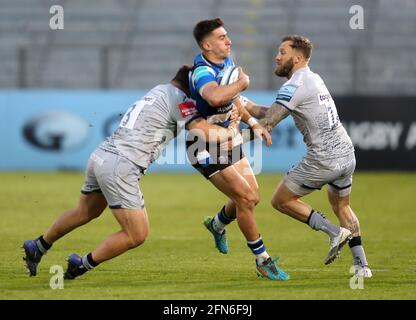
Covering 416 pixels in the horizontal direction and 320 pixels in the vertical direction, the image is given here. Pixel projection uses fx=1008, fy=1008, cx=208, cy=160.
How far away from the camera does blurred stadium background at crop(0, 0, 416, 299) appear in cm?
2384

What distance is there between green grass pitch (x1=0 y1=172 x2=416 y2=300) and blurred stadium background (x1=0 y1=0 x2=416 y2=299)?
48 centimetres

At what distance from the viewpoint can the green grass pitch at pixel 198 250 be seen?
911 centimetres

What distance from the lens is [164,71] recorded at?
2664 cm

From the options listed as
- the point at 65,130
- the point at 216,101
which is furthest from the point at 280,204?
the point at 65,130

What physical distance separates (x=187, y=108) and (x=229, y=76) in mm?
523

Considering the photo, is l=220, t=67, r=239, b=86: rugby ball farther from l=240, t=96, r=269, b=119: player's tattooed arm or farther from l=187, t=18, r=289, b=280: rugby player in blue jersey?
l=240, t=96, r=269, b=119: player's tattooed arm

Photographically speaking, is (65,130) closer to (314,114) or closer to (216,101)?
(314,114)

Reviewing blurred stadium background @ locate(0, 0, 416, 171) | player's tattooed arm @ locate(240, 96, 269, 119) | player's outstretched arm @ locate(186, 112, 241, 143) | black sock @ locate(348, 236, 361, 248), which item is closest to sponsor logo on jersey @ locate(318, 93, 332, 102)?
player's tattooed arm @ locate(240, 96, 269, 119)

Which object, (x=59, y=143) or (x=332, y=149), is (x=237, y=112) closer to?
(x=332, y=149)

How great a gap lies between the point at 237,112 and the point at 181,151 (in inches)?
505

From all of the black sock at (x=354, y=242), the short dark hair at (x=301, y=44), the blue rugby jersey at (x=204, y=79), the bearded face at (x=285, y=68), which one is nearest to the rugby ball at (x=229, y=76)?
the blue rugby jersey at (x=204, y=79)

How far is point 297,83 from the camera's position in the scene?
997cm

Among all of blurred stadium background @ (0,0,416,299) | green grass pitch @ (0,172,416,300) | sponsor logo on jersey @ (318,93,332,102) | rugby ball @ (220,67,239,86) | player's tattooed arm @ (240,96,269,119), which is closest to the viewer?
green grass pitch @ (0,172,416,300)

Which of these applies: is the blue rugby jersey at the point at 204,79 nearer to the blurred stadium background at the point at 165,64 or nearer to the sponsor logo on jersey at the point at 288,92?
the sponsor logo on jersey at the point at 288,92
